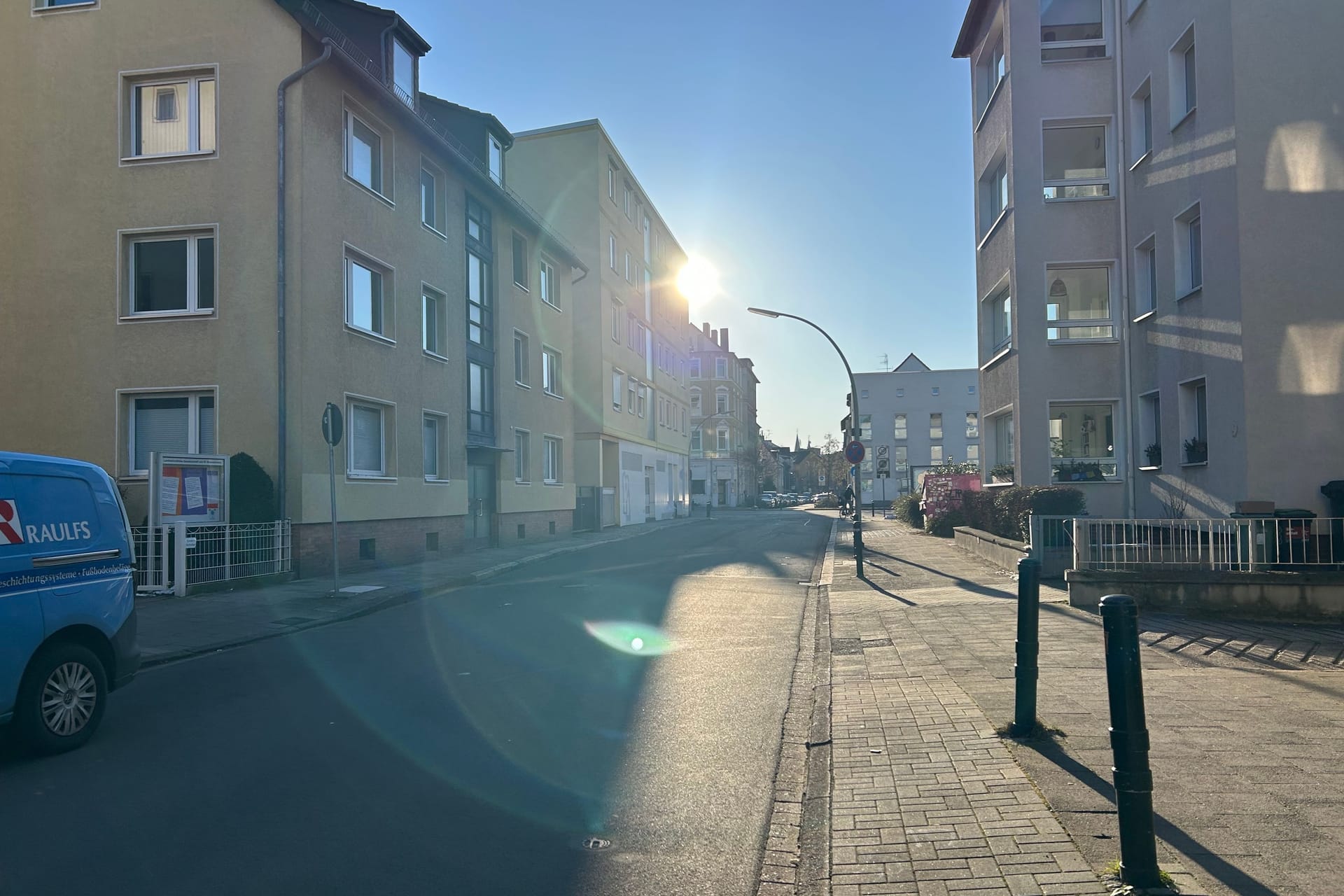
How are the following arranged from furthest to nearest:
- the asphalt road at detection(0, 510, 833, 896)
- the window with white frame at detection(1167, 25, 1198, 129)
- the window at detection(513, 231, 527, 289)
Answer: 1. the window at detection(513, 231, 527, 289)
2. the window with white frame at detection(1167, 25, 1198, 129)
3. the asphalt road at detection(0, 510, 833, 896)

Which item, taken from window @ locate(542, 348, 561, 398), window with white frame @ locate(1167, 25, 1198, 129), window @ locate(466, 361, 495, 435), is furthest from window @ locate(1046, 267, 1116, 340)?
window @ locate(542, 348, 561, 398)

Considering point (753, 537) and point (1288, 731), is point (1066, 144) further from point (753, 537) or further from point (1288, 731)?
point (1288, 731)

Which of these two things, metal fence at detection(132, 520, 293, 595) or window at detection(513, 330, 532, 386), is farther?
window at detection(513, 330, 532, 386)

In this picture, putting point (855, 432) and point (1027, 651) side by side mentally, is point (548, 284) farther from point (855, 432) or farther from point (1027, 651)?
point (1027, 651)

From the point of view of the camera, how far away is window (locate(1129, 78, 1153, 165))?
57.7 ft

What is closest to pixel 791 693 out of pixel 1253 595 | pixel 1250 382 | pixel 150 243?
pixel 1253 595

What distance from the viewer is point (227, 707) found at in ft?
23.8

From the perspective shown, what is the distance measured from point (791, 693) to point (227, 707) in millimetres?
4362

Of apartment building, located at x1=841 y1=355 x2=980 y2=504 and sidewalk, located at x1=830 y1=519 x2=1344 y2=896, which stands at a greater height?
apartment building, located at x1=841 y1=355 x2=980 y2=504

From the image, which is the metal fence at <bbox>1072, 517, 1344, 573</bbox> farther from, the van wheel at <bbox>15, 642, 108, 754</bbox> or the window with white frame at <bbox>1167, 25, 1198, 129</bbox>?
the van wheel at <bbox>15, 642, 108, 754</bbox>

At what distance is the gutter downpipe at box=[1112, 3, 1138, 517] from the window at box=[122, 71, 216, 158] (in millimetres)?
16755

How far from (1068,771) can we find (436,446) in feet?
60.4

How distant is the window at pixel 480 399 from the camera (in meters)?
24.0

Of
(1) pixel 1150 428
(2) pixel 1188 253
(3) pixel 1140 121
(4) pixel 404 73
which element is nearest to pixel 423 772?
(2) pixel 1188 253
